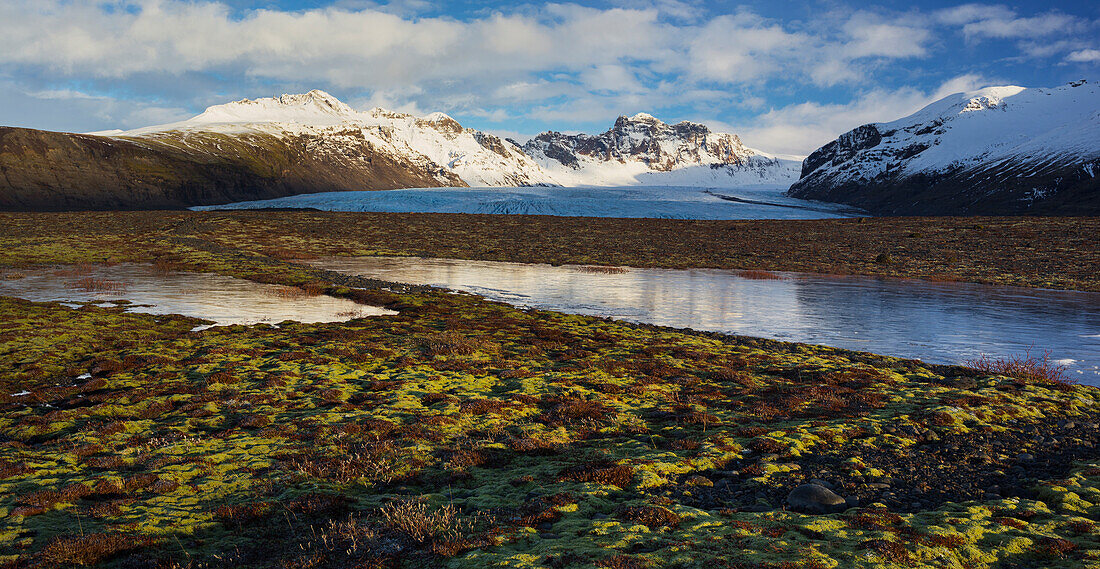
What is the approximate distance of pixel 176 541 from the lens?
6.89 metres

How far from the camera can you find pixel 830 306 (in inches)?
1138

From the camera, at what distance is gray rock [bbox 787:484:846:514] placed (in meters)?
7.73

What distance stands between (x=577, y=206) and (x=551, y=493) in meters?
107

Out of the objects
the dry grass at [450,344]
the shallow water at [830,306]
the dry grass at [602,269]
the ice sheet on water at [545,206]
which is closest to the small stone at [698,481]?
the dry grass at [450,344]

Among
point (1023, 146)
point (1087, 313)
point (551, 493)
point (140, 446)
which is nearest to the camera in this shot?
point (551, 493)

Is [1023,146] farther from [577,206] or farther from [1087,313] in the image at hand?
[1087,313]

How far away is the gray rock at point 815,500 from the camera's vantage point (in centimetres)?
773

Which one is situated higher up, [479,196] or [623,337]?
[479,196]

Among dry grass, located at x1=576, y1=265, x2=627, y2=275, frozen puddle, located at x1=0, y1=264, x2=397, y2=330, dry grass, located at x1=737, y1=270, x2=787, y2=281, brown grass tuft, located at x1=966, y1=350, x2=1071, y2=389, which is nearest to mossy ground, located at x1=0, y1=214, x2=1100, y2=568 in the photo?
brown grass tuft, located at x1=966, y1=350, x2=1071, y2=389

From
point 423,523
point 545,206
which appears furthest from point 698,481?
point 545,206

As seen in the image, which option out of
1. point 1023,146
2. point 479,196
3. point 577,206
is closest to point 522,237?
point 577,206

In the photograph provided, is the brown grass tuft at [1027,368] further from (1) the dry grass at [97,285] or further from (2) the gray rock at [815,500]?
(1) the dry grass at [97,285]

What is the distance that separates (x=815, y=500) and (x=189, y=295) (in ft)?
98.3

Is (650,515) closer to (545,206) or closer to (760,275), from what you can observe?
(760,275)
